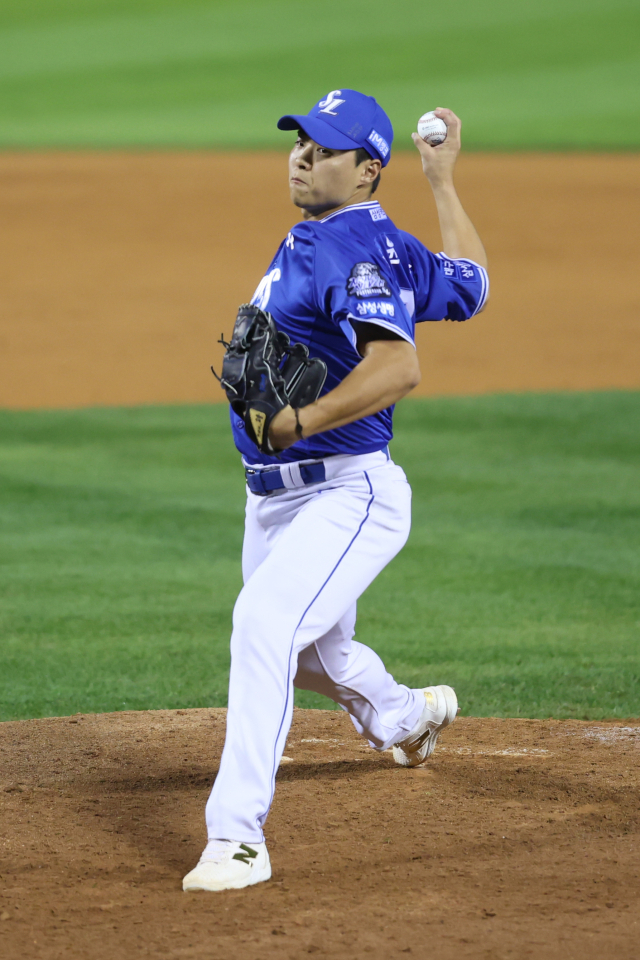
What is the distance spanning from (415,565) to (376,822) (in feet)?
13.0

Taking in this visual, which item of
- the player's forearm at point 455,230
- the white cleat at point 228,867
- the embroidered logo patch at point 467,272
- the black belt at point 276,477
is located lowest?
the white cleat at point 228,867

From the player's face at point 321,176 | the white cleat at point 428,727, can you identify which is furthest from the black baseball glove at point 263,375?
the white cleat at point 428,727

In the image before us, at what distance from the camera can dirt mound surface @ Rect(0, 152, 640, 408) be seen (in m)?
13.4

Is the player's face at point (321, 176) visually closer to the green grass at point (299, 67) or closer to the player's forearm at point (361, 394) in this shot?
the player's forearm at point (361, 394)

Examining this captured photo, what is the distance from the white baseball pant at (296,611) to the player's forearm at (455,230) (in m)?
0.72

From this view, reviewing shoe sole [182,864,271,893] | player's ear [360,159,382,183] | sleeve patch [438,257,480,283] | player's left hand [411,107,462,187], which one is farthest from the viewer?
player's left hand [411,107,462,187]

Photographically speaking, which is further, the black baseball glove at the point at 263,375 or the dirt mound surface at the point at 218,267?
the dirt mound surface at the point at 218,267

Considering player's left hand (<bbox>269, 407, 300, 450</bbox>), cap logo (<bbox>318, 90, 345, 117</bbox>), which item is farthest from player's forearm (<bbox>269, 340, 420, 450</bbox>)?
cap logo (<bbox>318, 90, 345, 117</bbox>)

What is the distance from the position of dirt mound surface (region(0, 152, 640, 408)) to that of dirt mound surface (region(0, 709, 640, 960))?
8094mm

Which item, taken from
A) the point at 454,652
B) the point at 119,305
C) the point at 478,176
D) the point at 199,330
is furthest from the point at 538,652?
the point at 478,176

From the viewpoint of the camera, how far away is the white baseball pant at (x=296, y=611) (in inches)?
128

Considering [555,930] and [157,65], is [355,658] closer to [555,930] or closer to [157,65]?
[555,930]

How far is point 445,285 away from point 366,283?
49cm

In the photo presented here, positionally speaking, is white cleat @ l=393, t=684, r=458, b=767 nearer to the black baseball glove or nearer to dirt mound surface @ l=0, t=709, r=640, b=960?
dirt mound surface @ l=0, t=709, r=640, b=960
